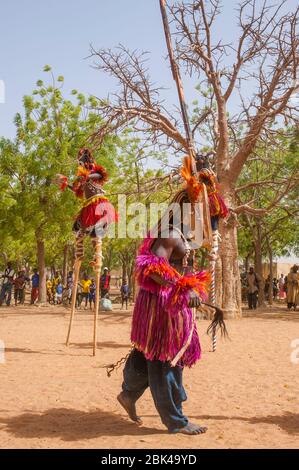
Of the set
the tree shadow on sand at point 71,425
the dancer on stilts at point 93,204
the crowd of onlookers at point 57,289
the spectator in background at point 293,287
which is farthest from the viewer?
the crowd of onlookers at point 57,289

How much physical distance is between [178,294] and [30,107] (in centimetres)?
1992

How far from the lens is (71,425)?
4.50 m

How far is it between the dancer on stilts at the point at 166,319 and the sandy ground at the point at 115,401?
0.33 meters

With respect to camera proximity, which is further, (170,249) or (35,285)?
(35,285)

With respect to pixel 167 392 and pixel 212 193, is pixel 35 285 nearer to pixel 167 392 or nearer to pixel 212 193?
pixel 212 193

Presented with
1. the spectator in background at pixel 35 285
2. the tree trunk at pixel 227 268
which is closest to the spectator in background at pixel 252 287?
the tree trunk at pixel 227 268

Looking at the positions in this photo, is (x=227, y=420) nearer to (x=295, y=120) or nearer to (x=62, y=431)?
(x=62, y=431)

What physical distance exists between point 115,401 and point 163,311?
1734 millimetres

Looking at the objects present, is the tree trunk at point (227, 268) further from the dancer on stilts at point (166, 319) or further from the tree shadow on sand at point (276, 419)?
the dancer on stilts at point (166, 319)

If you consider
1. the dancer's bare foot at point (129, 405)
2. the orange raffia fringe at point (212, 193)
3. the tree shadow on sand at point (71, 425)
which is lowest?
the tree shadow on sand at point (71, 425)

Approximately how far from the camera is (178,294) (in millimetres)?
4098

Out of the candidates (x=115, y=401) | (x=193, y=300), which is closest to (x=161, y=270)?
(x=193, y=300)

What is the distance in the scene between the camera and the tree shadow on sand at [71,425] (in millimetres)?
4219
